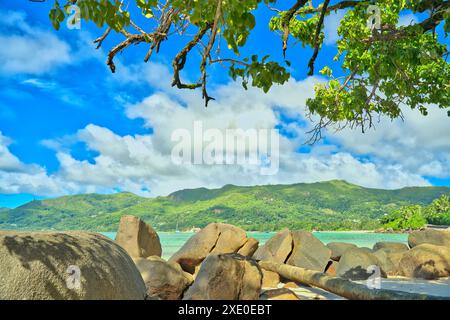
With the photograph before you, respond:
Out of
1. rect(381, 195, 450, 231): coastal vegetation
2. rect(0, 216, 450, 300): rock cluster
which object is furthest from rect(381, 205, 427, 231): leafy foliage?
rect(0, 216, 450, 300): rock cluster

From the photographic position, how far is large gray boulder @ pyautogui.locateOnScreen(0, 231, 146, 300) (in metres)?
4.74

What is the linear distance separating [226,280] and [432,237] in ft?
58.3

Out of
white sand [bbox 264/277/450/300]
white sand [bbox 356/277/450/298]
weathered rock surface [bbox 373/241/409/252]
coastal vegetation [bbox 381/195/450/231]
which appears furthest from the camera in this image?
coastal vegetation [bbox 381/195/450/231]

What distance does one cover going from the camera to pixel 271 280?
16469mm

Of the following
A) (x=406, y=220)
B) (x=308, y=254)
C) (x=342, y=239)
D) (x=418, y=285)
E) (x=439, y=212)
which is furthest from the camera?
(x=439, y=212)

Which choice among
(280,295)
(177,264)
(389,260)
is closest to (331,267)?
(389,260)

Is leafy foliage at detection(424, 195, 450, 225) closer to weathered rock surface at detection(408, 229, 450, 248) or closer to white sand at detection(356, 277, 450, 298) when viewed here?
weathered rock surface at detection(408, 229, 450, 248)

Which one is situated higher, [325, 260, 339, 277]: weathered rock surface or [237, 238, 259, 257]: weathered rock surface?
[237, 238, 259, 257]: weathered rock surface

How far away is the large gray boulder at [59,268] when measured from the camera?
4.74m

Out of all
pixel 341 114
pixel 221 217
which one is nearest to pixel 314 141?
pixel 341 114

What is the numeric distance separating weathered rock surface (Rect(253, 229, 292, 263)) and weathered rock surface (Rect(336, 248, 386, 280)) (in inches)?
92.4

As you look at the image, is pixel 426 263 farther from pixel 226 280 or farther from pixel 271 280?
pixel 226 280

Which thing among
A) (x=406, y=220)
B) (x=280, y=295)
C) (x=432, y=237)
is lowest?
(x=406, y=220)

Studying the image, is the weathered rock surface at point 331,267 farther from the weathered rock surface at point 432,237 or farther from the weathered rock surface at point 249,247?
the weathered rock surface at point 432,237
